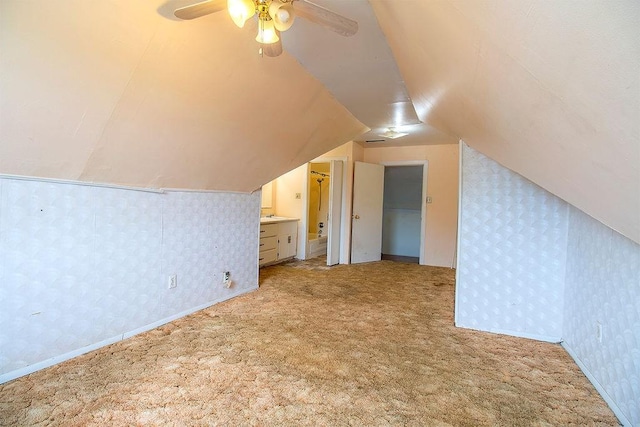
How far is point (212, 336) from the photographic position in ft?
8.41

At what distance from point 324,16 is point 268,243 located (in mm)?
3943

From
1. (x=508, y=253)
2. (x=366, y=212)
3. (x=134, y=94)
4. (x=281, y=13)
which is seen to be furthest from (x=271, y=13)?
(x=366, y=212)

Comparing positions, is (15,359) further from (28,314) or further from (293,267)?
(293,267)

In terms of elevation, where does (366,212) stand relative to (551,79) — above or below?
below

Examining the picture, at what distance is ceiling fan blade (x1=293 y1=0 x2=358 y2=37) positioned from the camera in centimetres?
153

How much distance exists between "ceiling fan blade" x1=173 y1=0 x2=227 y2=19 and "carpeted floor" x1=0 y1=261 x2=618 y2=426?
6.36ft

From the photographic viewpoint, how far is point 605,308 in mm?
1952

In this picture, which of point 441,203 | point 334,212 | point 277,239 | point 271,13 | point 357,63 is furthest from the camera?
point 441,203

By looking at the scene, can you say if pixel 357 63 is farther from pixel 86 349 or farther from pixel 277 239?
pixel 277 239

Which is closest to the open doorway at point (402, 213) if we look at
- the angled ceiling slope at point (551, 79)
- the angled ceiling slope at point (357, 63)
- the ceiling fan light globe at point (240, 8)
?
the angled ceiling slope at point (357, 63)

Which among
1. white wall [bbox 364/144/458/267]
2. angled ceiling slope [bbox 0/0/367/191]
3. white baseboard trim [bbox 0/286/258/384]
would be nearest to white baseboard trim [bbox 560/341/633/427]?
angled ceiling slope [bbox 0/0/367/191]

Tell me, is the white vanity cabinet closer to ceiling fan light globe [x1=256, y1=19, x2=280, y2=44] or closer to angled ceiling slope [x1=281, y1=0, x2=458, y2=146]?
angled ceiling slope [x1=281, y1=0, x2=458, y2=146]

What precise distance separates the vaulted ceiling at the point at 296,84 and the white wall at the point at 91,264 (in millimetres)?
185

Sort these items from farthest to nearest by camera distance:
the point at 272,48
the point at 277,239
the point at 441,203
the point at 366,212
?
1. the point at 366,212
2. the point at 441,203
3. the point at 277,239
4. the point at 272,48
